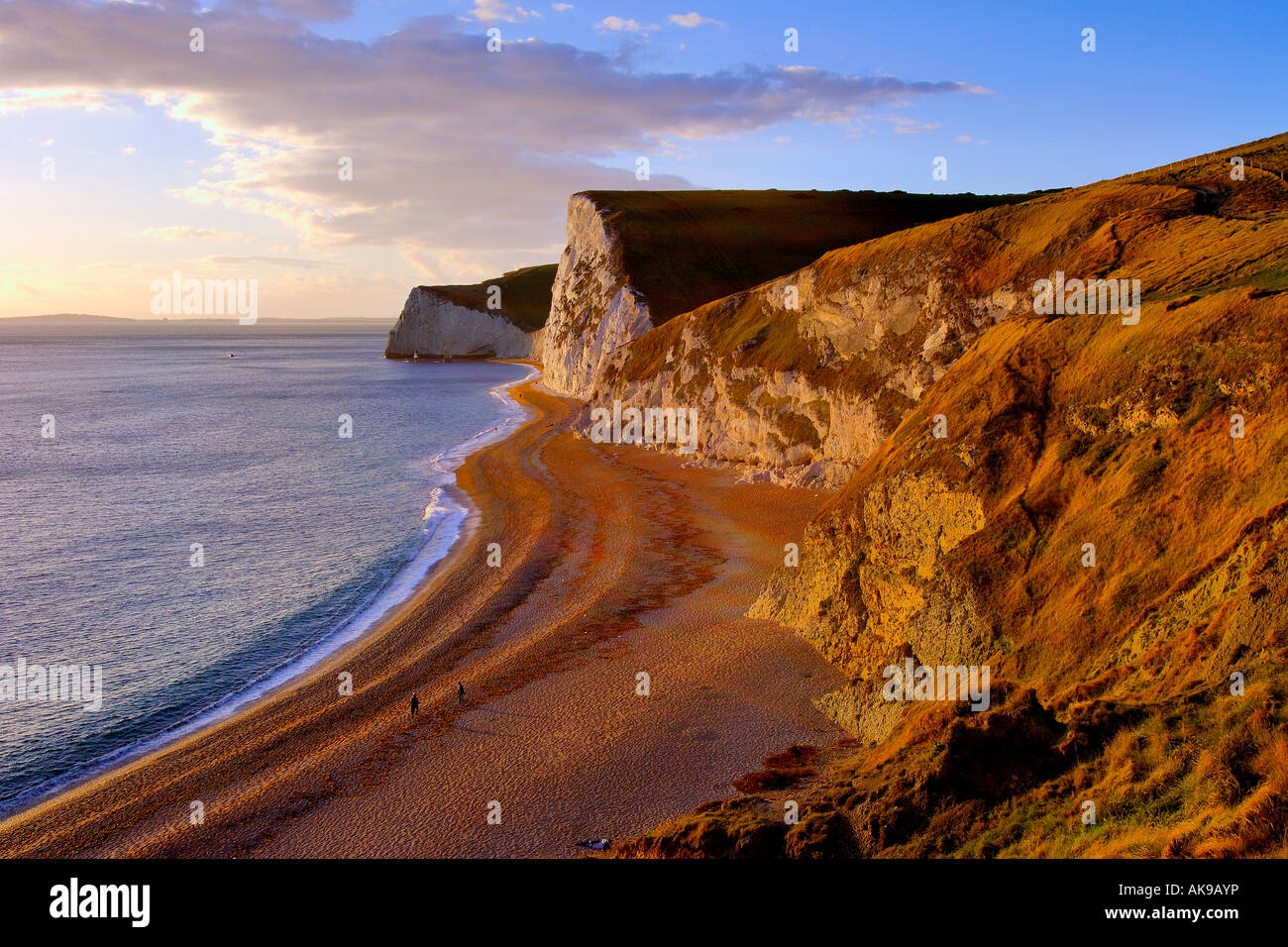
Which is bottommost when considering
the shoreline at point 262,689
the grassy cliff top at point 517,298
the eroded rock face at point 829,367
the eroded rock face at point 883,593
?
the shoreline at point 262,689

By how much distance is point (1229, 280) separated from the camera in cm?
1886

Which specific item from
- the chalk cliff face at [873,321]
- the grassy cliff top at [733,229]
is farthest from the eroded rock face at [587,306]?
the chalk cliff face at [873,321]

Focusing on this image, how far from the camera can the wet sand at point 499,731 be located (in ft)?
50.4

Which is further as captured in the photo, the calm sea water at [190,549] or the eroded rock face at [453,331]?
the eroded rock face at [453,331]

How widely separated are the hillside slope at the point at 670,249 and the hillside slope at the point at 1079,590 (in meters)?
60.8

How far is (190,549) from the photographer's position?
34562mm

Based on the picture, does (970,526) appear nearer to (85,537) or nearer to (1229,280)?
(1229,280)

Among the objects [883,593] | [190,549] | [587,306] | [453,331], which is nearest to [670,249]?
[587,306]

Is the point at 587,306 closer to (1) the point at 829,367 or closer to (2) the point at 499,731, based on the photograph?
A: (1) the point at 829,367

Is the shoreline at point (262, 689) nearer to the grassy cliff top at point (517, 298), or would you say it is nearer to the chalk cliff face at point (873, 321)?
the chalk cliff face at point (873, 321)

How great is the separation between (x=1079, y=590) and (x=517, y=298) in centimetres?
17534
